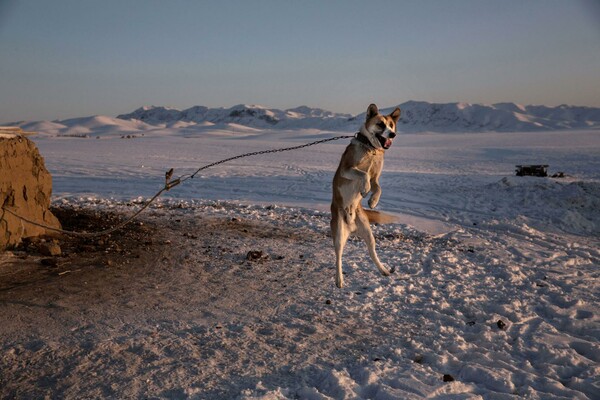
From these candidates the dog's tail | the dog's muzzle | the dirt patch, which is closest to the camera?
the dog's muzzle

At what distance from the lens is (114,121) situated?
12694 cm

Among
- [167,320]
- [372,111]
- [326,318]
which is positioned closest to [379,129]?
[372,111]

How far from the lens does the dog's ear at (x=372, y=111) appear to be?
12.5 feet

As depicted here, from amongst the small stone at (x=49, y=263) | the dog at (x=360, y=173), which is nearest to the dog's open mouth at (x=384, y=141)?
the dog at (x=360, y=173)

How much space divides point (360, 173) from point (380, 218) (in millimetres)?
10701

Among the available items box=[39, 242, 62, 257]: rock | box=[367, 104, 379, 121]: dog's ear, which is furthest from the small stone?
box=[367, 104, 379, 121]: dog's ear

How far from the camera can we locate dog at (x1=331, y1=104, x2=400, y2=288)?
12.3ft

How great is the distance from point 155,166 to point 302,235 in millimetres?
19413

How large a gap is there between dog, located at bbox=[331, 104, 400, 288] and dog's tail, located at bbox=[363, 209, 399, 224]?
9.05 m

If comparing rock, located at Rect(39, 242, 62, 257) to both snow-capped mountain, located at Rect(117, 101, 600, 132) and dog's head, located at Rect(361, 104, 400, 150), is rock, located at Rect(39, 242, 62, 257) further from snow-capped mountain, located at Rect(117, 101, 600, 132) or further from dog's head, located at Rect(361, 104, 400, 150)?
snow-capped mountain, located at Rect(117, 101, 600, 132)

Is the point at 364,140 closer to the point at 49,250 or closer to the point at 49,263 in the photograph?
the point at 49,263

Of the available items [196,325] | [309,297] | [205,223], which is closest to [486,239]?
[309,297]

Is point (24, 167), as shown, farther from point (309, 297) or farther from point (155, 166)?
point (155, 166)

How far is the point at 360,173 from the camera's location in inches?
158
